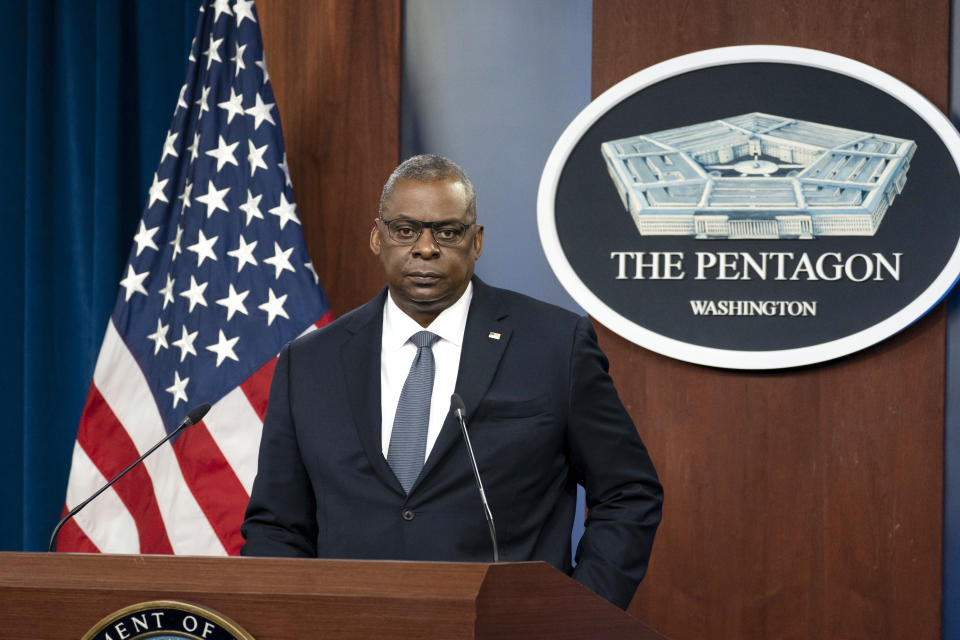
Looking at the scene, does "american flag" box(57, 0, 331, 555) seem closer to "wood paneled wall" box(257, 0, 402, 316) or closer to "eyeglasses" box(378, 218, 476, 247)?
"wood paneled wall" box(257, 0, 402, 316)

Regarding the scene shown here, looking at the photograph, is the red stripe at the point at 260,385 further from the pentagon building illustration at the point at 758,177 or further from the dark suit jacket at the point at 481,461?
the pentagon building illustration at the point at 758,177

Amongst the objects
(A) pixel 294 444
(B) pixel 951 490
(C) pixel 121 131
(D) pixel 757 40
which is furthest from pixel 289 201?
(B) pixel 951 490

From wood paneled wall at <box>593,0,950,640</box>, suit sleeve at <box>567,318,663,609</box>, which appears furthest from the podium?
wood paneled wall at <box>593,0,950,640</box>

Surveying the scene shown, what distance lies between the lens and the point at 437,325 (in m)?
2.23

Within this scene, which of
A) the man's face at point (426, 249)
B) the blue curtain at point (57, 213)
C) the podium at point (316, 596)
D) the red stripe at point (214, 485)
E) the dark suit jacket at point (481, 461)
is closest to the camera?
the podium at point (316, 596)

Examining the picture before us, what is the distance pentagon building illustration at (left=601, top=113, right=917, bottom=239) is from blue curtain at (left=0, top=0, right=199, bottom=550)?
1.65 metres

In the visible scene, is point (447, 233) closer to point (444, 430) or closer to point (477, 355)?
point (477, 355)

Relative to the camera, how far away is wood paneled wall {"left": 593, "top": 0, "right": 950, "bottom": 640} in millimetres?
2816

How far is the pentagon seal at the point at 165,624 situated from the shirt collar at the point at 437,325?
94cm

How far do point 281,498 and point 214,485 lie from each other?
3.00ft

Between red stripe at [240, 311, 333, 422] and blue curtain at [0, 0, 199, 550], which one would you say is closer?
red stripe at [240, 311, 333, 422]

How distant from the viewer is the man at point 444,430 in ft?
6.75

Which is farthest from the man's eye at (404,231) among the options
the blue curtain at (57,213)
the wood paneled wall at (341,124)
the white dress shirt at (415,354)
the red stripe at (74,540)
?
the blue curtain at (57,213)

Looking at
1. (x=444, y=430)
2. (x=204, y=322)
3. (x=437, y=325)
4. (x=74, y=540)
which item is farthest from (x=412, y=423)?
(x=74, y=540)
